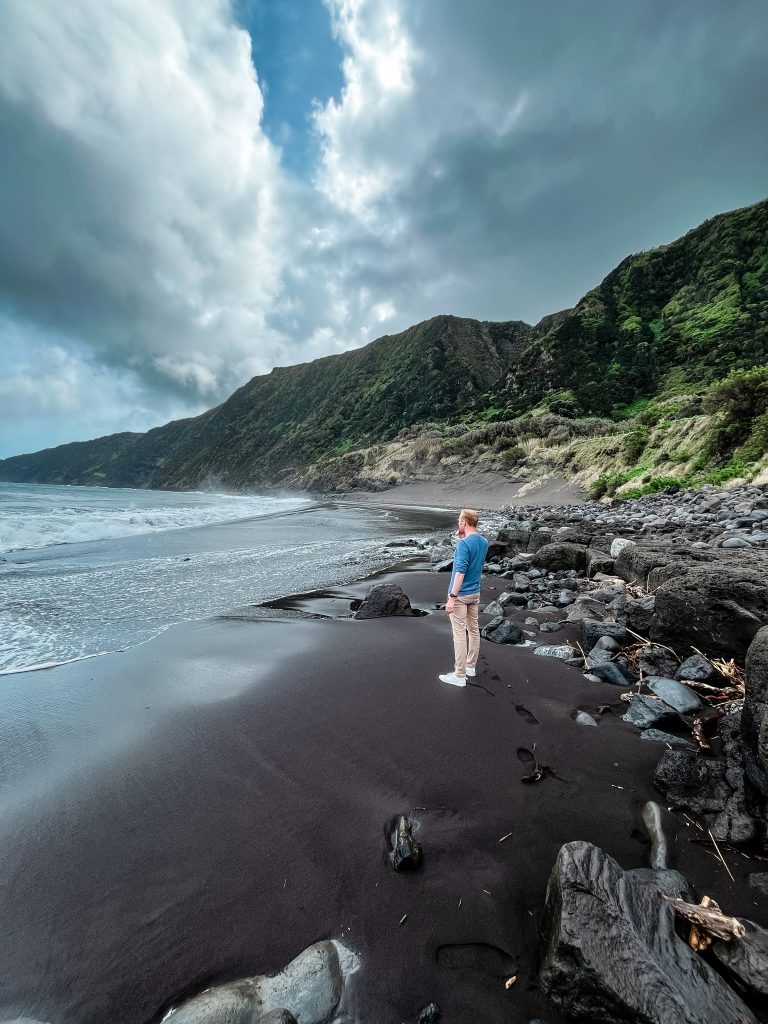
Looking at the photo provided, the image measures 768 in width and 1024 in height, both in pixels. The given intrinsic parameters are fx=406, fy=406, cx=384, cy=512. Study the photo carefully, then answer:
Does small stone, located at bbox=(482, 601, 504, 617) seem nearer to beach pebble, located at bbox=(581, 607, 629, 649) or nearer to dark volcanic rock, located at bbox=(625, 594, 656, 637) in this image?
beach pebble, located at bbox=(581, 607, 629, 649)

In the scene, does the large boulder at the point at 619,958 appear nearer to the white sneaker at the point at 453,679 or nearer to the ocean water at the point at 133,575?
the white sneaker at the point at 453,679

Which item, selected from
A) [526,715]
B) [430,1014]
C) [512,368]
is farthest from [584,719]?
[512,368]

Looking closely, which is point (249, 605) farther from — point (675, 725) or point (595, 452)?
point (595, 452)

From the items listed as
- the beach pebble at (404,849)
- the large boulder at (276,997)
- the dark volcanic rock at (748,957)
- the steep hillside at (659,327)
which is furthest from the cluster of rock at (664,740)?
the steep hillside at (659,327)

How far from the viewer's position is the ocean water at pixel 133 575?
18.5 feet

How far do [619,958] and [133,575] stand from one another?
1006 centimetres

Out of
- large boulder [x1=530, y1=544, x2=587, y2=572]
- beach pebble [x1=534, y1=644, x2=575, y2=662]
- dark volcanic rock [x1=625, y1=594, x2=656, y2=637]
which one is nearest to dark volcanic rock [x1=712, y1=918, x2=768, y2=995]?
beach pebble [x1=534, y1=644, x2=575, y2=662]

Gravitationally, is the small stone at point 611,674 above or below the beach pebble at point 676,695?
below

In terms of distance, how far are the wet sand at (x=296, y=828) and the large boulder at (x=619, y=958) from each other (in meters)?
0.16

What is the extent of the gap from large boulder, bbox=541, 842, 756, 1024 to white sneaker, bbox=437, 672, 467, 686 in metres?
2.29

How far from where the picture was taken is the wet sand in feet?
5.47

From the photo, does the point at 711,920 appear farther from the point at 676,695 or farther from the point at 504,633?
the point at 504,633

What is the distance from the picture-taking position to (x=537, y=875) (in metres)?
2.03

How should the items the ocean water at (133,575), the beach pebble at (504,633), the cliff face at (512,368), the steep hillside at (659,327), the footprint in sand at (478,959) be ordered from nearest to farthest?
the footprint in sand at (478,959)
the beach pebble at (504,633)
the ocean water at (133,575)
the steep hillside at (659,327)
the cliff face at (512,368)
